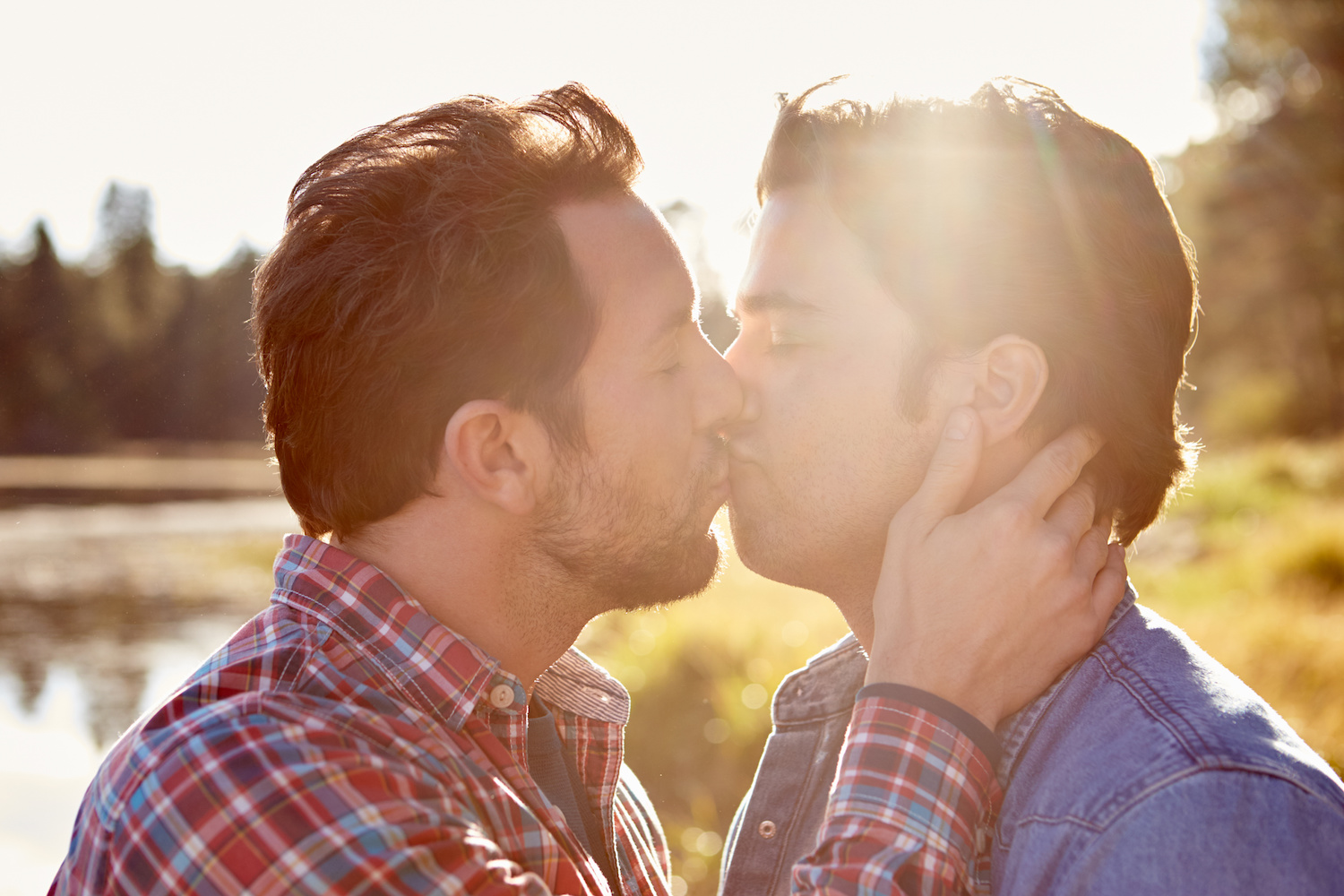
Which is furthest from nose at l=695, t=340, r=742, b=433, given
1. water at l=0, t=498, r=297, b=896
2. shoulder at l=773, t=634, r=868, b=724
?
→ water at l=0, t=498, r=297, b=896

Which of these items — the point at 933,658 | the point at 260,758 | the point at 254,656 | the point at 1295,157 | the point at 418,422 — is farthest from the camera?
the point at 1295,157

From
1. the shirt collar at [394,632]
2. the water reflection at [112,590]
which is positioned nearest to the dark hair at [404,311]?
the shirt collar at [394,632]

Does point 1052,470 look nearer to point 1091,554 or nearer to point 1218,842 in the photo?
point 1091,554

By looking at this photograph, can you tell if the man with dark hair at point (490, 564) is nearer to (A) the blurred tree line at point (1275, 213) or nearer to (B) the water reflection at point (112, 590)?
(B) the water reflection at point (112, 590)

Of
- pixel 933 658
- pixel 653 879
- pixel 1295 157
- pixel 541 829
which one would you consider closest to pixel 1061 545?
pixel 933 658

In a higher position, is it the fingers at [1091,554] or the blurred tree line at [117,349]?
the fingers at [1091,554]

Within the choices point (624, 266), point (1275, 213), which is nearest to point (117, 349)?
point (1275, 213)

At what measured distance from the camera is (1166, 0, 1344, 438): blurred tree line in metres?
18.0

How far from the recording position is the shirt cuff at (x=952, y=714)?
1889mm

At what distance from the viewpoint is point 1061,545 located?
2.04 metres

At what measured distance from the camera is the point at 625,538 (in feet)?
8.21

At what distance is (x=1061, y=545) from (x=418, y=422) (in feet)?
4.36

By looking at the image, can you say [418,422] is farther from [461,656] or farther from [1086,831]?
[1086,831]

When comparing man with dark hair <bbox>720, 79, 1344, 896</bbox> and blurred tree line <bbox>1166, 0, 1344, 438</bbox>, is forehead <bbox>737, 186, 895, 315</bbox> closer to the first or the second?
man with dark hair <bbox>720, 79, 1344, 896</bbox>
